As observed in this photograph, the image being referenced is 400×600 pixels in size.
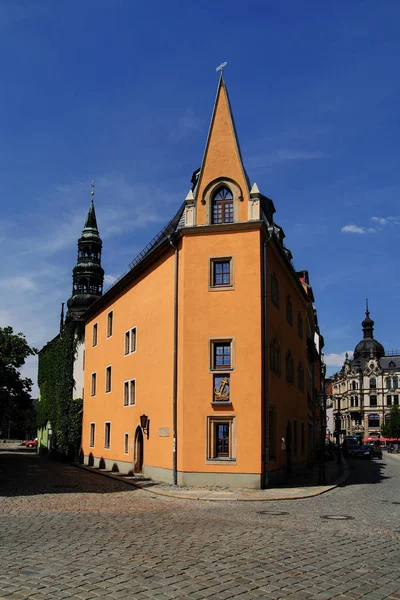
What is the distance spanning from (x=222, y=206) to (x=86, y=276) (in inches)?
1144

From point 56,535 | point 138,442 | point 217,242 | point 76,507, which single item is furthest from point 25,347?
point 56,535

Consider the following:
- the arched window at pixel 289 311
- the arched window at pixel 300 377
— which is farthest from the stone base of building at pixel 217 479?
the arched window at pixel 300 377

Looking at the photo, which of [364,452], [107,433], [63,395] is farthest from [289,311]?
[364,452]

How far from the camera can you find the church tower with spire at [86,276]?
2101 inches

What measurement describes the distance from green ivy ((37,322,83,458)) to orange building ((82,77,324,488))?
1454 cm

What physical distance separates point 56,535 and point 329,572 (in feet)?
19.1

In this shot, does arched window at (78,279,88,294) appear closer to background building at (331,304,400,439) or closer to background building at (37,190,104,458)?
background building at (37,190,104,458)

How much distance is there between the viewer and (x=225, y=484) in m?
24.1

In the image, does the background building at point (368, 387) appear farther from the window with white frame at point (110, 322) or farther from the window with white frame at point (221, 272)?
the window with white frame at point (221, 272)

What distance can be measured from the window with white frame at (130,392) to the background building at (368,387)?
103m

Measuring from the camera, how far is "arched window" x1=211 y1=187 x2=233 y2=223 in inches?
1048

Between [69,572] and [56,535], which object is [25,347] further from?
[69,572]

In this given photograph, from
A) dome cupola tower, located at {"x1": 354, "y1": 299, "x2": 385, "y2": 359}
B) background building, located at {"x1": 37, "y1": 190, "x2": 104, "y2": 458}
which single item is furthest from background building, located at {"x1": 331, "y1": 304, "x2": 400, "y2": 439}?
background building, located at {"x1": 37, "y1": 190, "x2": 104, "y2": 458}

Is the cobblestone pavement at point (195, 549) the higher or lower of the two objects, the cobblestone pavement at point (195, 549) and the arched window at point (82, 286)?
the lower
